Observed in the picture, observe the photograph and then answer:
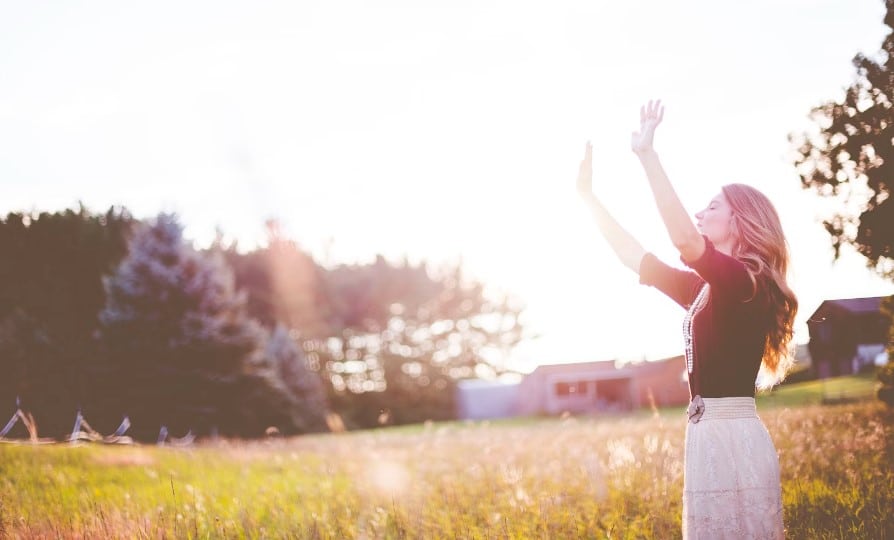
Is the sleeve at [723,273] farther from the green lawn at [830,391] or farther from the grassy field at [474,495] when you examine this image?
the green lawn at [830,391]

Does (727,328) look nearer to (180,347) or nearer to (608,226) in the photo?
(608,226)

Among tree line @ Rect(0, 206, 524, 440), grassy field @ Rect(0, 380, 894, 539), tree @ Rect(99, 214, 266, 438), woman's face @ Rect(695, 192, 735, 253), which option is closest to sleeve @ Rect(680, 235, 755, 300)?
woman's face @ Rect(695, 192, 735, 253)

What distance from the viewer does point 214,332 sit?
70.6ft

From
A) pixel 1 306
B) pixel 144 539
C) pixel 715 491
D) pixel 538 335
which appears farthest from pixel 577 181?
pixel 538 335

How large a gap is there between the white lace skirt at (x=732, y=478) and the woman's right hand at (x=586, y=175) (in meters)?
1.15

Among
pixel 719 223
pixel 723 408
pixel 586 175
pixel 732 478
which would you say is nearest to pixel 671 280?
pixel 719 223

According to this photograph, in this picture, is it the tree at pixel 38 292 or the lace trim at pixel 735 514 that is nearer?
the lace trim at pixel 735 514

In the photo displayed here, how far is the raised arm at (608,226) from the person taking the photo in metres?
2.98

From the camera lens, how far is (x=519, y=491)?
18.2 feet

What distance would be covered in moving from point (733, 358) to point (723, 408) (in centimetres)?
22

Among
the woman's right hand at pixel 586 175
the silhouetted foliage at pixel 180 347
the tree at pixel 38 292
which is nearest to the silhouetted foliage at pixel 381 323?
the silhouetted foliage at pixel 180 347

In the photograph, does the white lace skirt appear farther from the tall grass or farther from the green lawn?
the green lawn

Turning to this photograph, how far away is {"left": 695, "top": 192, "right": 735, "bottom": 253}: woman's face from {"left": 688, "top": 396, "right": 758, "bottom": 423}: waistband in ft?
2.14

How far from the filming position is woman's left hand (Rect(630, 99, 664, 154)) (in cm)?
245
